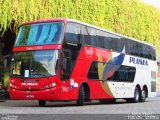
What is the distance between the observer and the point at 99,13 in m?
30.1

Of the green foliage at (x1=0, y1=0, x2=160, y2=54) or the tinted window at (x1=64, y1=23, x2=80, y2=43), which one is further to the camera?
the green foliage at (x1=0, y1=0, x2=160, y2=54)

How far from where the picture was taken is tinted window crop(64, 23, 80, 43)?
19.1 m

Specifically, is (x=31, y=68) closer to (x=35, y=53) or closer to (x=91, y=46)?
(x=35, y=53)

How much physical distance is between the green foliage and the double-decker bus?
176 inches

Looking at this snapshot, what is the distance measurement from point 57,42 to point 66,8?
8.54 m

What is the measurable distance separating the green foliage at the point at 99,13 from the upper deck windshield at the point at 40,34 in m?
4.25

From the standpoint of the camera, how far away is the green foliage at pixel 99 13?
79.6 feet

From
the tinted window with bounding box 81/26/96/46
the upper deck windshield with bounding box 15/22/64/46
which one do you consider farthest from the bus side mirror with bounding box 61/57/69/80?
the tinted window with bounding box 81/26/96/46

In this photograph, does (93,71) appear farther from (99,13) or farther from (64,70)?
(99,13)

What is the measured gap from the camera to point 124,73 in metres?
24.7

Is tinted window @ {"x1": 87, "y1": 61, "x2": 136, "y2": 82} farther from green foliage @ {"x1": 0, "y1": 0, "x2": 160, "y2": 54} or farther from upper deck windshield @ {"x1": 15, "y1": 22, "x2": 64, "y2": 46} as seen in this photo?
green foliage @ {"x1": 0, "y1": 0, "x2": 160, "y2": 54}

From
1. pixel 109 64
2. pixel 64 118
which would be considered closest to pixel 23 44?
pixel 109 64

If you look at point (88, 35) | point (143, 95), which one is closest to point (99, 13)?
point (143, 95)

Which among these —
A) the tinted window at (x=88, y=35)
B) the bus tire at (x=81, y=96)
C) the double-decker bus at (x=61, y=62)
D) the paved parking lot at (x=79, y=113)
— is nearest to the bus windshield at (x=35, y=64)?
the double-decker bus at (x=61, y=62)
